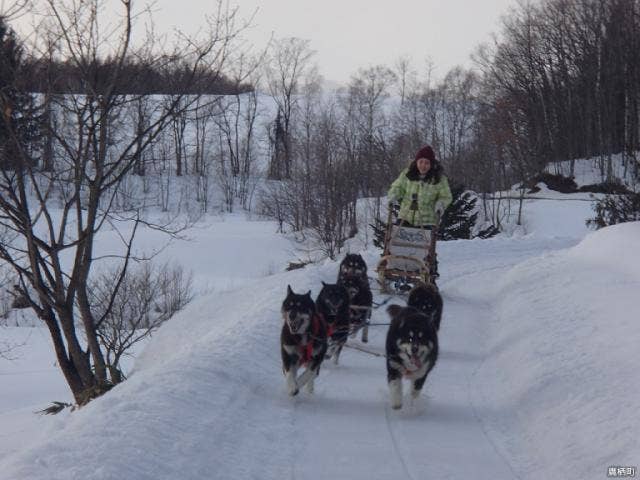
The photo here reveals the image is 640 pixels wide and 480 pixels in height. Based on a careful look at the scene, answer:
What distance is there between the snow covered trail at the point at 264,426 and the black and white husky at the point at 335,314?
0.75 feet

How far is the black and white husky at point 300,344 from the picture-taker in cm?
614

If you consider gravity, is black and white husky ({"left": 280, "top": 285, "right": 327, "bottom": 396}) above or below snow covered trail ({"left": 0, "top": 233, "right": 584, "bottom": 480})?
above

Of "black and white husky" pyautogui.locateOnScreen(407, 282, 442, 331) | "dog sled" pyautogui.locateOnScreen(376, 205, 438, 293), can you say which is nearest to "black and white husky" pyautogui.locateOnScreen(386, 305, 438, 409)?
"black and white husky" pyautogui.locateOnScreen(407, 282, 442, 331)

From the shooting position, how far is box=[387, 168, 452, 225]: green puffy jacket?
1038 cm

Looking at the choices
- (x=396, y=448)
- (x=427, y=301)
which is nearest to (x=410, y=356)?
(x=396, y=448)

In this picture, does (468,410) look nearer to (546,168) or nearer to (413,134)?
(546,168)

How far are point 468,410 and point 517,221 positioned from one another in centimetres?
2741

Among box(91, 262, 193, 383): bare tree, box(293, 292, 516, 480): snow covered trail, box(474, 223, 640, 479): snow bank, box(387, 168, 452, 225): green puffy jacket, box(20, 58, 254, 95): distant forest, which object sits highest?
box(20, 58, 254, 95): distant forest

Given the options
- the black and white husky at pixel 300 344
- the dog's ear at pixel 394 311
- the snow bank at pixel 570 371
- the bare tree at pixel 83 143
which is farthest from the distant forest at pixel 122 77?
the snow bank at pixel 570 371

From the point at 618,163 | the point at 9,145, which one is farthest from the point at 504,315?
the point at 618,163

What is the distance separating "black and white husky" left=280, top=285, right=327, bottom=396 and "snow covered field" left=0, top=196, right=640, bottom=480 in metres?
0.17

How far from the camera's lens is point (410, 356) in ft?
18.9

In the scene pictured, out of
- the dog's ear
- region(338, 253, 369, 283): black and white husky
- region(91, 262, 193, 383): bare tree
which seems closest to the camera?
the dog's ear

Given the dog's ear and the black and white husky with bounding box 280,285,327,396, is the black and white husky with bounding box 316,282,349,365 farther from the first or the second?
the black and white husky with bounding box 280,285,327,396
